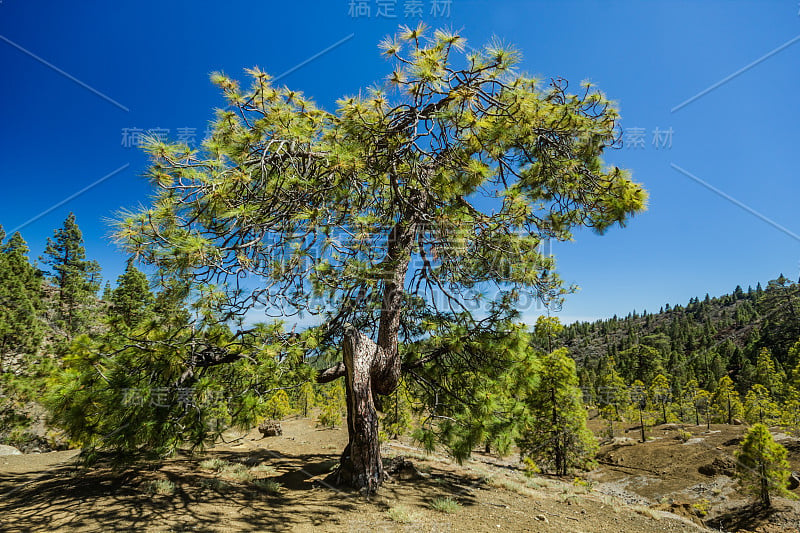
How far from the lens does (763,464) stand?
13234mm

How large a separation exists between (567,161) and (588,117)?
77 centimetres

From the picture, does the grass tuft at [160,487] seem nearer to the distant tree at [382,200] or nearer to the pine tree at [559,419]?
the distant tree at [382,200]

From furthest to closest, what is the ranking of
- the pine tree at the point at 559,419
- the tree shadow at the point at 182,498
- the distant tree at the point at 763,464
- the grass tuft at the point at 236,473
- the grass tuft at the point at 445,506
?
the pine tree at the point at 559,419
the distant tree at the point at 763,464
the grass tuft at the point at 236,473
the grass tuft at the point at 445,506
the tree shadow at the point at 182,498

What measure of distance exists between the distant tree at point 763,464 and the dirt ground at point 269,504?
10.7m

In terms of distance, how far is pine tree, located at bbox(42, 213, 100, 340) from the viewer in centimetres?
2885

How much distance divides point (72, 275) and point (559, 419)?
39.1 metres

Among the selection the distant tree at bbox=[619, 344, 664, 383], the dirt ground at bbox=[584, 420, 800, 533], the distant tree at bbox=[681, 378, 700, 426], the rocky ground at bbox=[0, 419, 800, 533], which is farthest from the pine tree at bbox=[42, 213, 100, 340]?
the distant tree at bbox=[619, 344, 664, 383]

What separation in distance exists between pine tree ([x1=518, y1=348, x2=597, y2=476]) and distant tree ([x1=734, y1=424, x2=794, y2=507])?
17.8ft

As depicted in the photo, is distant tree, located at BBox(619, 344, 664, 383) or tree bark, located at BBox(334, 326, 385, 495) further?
distant tree, located at BBox(619, 344, 664, 383)

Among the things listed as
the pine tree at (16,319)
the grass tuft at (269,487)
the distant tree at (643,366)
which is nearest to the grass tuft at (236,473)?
the grass tuft at (269,487)

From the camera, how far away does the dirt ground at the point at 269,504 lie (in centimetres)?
413

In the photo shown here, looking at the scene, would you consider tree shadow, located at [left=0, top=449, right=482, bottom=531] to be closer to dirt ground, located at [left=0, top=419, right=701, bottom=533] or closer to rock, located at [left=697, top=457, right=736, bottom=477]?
dirt ground, located at [left=0, top=419, right=701, bottom=533]

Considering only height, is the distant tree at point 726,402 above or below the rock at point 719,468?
above

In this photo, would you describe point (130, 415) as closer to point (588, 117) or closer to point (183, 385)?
point (183, 385)
